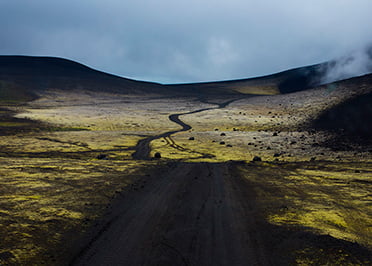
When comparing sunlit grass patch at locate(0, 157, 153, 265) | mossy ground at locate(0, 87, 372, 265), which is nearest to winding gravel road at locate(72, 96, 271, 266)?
mossy ground at locate(0, 87, 372, 265)

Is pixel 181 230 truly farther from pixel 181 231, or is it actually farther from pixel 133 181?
pixel 133 181

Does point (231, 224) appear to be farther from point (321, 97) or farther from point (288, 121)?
point (321, 97)

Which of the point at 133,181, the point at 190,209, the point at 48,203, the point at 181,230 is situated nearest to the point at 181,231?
the point at 181,230

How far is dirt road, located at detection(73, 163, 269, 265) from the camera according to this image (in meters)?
9.52

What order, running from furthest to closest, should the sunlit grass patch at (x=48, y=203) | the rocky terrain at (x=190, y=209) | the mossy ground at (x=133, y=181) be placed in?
the mossy ground at (x=133, y=181)
the sunlit grass patch at (x=48, y=203)
the rocky terrain at (x=190, y=209)

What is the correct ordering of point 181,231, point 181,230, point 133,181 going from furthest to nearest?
point 133,181 < point 181,230 < point 181,231

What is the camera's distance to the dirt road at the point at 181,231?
9.52m

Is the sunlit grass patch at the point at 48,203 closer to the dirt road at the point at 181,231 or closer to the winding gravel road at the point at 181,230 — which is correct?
the winding gravel road at the point at 181,230

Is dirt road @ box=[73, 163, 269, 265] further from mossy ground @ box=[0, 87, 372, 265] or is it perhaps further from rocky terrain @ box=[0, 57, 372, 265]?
mossy ground @ box=[0, 87, 372, 265]

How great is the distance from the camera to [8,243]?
10.0 meters

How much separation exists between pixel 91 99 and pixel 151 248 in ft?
477

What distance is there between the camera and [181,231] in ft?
38.3

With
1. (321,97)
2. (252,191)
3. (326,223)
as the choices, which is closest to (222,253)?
(326,223)

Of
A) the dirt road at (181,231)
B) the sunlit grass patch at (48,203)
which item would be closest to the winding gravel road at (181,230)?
the dirt road at (181,231)
